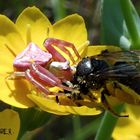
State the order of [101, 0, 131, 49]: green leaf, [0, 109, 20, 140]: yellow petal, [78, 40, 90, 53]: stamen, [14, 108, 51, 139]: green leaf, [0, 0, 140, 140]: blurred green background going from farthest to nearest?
[0, 0, 140, 140]: blurred green background, [101, 0, 131, 49]: green leaf, [78, 40, 90, 53]: stamen, [14, 108, 51, 139]: green leaf, [0, 109, 20, 140]: yellow petal

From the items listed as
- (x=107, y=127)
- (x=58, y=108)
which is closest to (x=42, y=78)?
(x=58, y=108)

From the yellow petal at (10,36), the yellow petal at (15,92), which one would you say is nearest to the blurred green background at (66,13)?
the yellow petal at (10,36)

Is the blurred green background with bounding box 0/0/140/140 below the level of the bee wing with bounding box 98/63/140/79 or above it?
below

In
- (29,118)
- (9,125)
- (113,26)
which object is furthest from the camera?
(113,26)

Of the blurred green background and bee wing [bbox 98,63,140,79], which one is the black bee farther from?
the blurred green background

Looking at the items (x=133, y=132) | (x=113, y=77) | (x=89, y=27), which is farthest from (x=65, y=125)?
(x=113, y=77)

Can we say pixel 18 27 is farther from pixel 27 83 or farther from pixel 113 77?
pixel 113 77

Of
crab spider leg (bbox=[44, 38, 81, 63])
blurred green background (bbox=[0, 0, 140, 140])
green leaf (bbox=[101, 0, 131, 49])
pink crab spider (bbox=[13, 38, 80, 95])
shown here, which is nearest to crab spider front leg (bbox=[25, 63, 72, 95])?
pink crab spider (bbox=[13, 38, 80, 95])

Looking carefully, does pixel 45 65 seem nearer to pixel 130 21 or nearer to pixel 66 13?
pixel 130 21

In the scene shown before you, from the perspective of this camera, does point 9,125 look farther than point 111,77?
No
